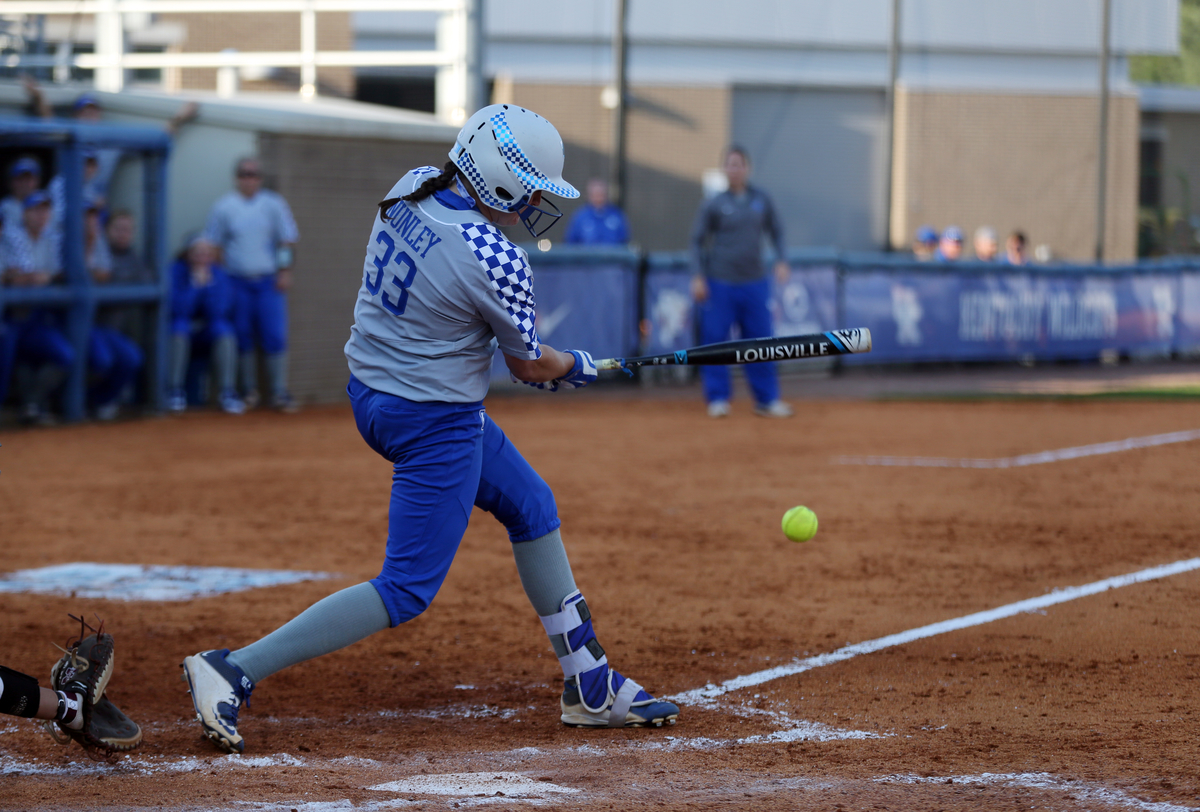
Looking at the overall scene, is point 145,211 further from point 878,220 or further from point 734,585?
point 878,220

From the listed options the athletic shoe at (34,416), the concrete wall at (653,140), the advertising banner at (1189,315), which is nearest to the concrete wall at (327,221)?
the athletic shoe at (34,416)

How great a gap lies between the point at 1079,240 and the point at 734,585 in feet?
63.8

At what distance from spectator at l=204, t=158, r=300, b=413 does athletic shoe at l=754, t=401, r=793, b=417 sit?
15.0ft

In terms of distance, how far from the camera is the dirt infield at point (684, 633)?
4031 mm

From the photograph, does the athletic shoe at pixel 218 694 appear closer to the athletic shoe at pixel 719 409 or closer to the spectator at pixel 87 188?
the spectator at pixel 87 188

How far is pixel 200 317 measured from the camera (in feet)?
44.4

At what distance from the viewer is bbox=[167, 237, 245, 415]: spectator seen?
13305 millimetres

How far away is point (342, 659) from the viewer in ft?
18.6

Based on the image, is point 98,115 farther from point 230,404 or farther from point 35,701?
point 35,701

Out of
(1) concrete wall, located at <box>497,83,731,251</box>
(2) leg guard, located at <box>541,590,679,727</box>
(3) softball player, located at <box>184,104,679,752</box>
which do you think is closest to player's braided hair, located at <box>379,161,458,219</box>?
(3) softball player, located at <box>184,104,679,752</box>

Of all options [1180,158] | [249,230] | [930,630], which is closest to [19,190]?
[249,230]

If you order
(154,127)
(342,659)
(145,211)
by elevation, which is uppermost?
(154,127)

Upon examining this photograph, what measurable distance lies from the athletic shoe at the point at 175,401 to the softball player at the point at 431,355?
9.54 metres

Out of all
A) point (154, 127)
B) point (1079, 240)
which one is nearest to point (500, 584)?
point (154, 127)
